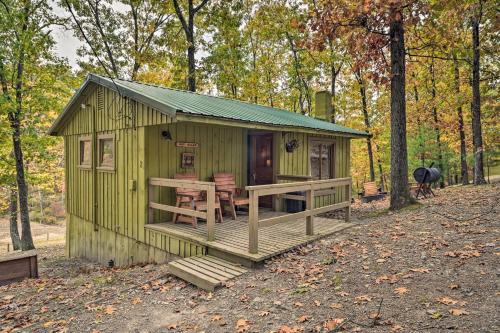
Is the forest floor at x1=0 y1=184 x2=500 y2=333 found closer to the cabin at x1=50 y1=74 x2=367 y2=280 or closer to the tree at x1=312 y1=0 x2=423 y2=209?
the cabin at x1=50 y1=74 x2=367 y2=280

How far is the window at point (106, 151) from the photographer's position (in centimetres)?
800

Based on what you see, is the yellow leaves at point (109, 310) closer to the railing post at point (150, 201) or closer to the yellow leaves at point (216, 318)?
the yellow leaves at point (216, 318)

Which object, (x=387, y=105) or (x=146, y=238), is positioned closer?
(x=146, y=238)

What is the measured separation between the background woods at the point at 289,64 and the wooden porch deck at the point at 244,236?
3.13 meters

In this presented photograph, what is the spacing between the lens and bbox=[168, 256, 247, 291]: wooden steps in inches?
180

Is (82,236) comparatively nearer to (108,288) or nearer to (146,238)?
(146,238)

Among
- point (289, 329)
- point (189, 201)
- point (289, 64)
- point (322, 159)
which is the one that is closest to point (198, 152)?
point (189, 201)

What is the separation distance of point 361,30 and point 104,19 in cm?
1463

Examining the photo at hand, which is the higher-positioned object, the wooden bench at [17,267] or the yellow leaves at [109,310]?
the yellow leaves at [109,310]

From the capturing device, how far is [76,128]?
9688 millimetres

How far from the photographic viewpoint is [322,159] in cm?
1045

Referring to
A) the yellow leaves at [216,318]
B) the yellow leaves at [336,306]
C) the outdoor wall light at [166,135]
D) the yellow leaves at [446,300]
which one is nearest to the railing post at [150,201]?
the outdoor wall light at [166,135]

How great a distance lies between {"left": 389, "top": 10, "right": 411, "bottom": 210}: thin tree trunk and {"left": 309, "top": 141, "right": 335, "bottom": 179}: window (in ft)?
8.05

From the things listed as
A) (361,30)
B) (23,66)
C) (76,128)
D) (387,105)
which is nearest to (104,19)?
(23,66)
